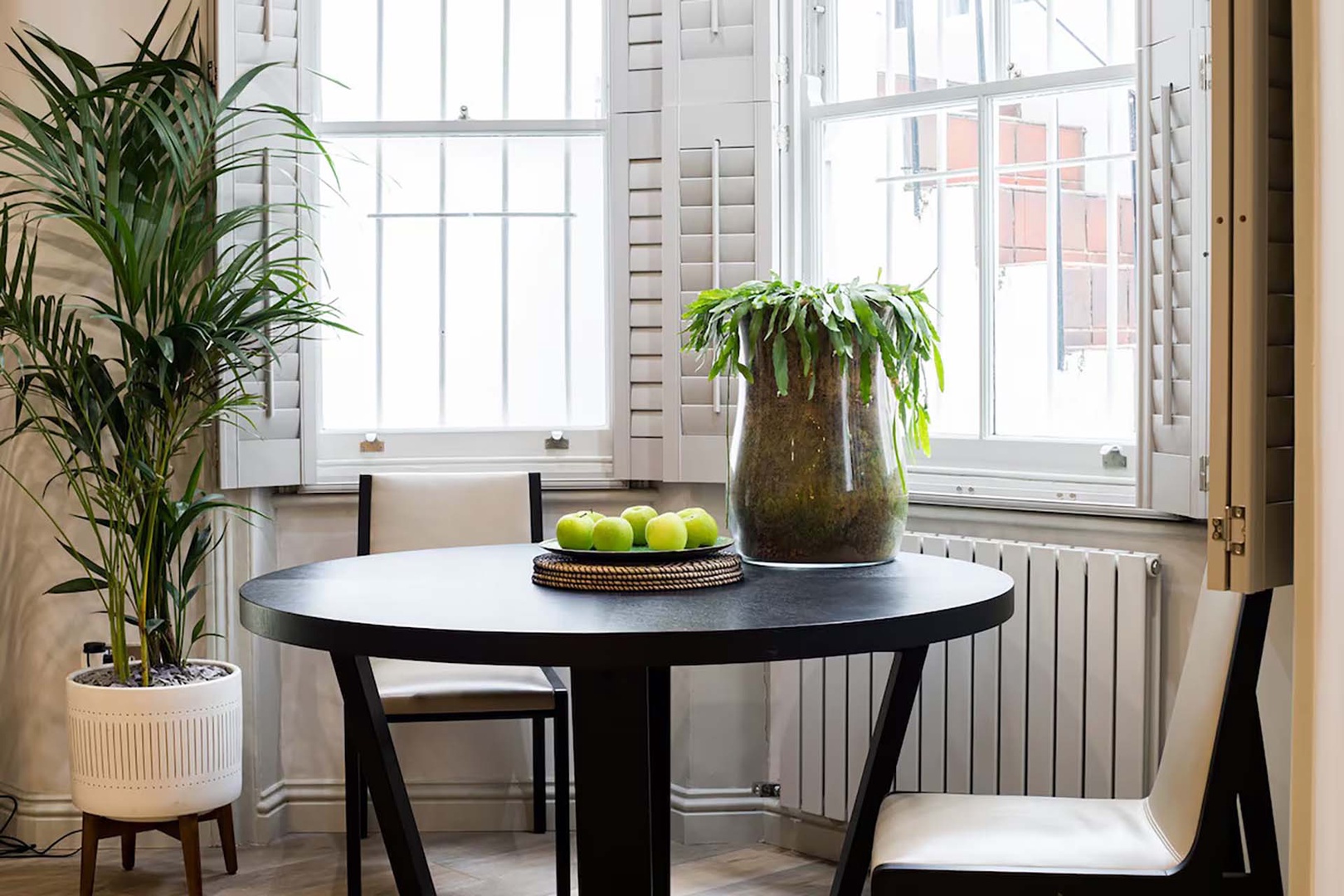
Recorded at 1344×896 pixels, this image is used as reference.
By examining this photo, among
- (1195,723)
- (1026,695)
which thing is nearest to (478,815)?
(1026,695)

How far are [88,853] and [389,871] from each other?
659mm

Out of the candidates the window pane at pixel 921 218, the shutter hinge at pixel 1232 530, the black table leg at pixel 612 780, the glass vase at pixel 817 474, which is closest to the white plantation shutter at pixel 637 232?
the window pane at pixel 921 218

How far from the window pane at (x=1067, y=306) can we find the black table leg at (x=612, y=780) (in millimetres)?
1533

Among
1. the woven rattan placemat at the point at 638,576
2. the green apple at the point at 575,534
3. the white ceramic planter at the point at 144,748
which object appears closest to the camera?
the woven rattan placemat at the point at 638,576

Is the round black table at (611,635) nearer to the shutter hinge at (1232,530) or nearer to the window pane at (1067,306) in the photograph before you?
the shutter hinge at (1232,530)

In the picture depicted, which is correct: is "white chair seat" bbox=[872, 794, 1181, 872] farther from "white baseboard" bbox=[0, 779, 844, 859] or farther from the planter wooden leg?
the planter wooden leg

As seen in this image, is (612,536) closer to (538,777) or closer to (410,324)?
(538,777)

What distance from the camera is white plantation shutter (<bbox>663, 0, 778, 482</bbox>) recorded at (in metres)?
3.15

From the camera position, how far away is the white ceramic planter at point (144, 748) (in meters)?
2.74

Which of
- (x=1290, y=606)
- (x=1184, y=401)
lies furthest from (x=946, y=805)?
(x=1184, y=401)

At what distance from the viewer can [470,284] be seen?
3.46m

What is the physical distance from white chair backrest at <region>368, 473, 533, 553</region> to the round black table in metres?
0.87

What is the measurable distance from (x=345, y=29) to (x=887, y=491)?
6.74 ft

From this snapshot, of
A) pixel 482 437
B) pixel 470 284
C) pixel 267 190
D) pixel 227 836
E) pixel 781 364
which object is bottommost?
pixel 227 836
